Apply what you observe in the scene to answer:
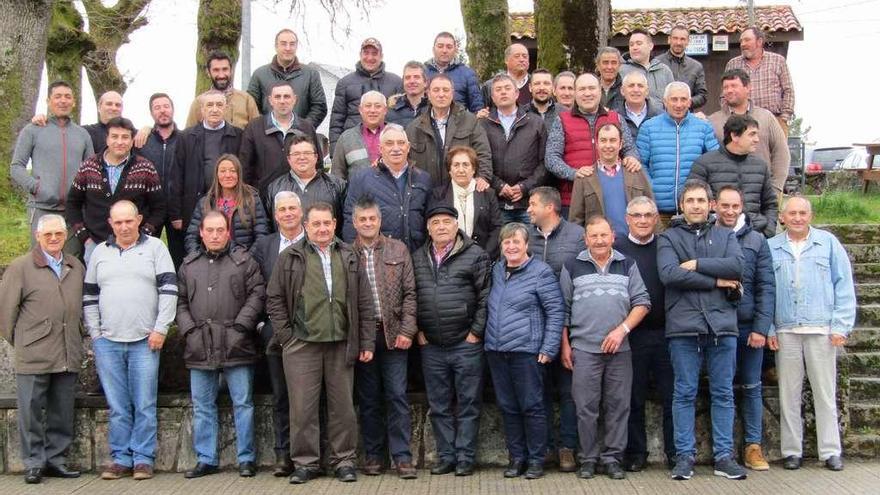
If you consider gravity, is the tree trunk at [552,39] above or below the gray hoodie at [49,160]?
above

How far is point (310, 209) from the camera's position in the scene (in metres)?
7.02

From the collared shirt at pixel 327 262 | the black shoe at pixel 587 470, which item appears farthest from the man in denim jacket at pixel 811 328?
the collared shirt at pixel 327 262

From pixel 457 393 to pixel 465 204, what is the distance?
56.9 inches

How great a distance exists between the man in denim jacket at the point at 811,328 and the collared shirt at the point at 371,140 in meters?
3.26

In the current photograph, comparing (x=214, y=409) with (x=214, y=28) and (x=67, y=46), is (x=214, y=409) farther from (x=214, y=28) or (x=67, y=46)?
(x=67, y=46)

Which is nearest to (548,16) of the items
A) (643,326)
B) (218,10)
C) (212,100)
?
(218,10)

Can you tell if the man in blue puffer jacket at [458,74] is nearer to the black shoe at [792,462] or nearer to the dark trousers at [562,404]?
the dark trousers at [562,404]

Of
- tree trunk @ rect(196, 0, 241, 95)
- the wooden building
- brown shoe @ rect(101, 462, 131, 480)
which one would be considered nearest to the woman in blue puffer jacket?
brown shoe @ rect(101, 462, 131, 480)

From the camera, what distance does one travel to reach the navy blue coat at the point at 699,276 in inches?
266

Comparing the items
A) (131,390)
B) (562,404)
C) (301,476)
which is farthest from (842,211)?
(131,390)

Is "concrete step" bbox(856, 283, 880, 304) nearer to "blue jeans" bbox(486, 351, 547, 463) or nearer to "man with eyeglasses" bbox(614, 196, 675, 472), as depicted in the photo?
"man with eyeglasses" bbox(614, 196, 675, 472)

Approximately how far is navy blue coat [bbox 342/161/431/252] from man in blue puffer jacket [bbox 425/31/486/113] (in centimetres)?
183

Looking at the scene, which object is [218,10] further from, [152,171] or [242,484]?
[242,484]

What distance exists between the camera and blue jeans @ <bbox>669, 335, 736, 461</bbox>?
6.86m
